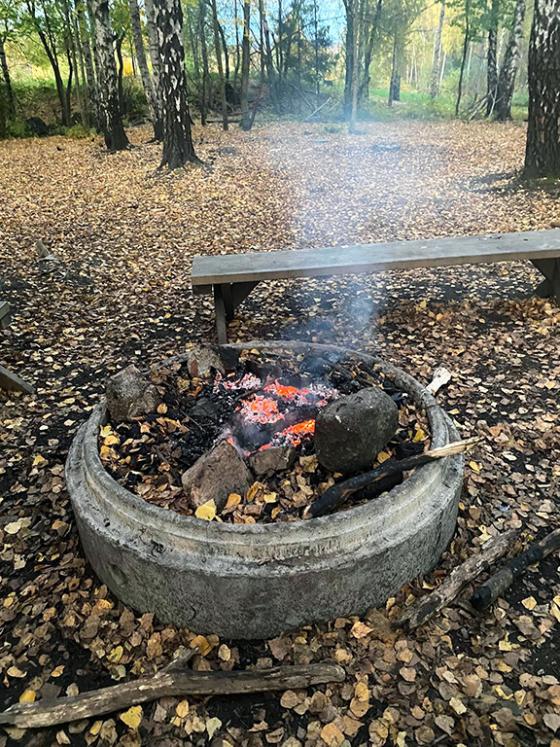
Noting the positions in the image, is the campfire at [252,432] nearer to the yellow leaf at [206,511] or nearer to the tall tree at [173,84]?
the yellow leaf at [206,511]

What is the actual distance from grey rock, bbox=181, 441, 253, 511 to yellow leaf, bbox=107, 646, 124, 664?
0.73 m

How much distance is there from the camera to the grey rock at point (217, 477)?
8.46 ft

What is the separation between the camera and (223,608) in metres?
2.39

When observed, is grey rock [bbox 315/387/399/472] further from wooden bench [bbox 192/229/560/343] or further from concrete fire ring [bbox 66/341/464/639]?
wooden bench [bbox 192/229/560/343]

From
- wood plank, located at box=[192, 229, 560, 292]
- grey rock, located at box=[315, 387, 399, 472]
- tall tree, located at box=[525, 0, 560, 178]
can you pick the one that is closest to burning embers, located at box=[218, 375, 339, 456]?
grey rock, located at box=[315, 387, 399, 472]

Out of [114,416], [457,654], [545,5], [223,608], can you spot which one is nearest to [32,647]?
[223,608]

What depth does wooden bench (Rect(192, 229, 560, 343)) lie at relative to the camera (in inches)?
187

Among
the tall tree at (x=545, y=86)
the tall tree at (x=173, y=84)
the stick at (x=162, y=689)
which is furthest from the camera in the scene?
the tall tree at (x=173, y=84)

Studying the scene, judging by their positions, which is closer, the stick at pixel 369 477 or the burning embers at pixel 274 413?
the stick at pixel 369 477

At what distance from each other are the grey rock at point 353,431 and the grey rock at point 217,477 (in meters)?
0.42

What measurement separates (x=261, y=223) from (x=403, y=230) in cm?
228

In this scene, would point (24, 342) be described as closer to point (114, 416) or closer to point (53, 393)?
point (53, 393)

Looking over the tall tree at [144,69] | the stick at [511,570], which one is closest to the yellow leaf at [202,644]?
the stick at [511,570]

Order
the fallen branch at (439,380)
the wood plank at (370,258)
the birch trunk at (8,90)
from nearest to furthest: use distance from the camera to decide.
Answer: the fallen branch at (439,380), the wood plank at (370,258), the birch trunk at (8,90)
